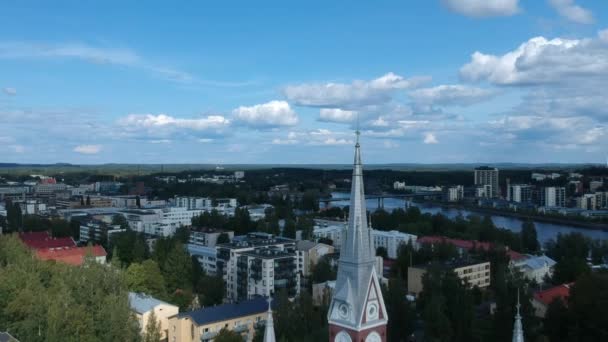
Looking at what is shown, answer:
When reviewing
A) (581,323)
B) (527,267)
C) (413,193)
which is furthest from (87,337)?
(413,193)

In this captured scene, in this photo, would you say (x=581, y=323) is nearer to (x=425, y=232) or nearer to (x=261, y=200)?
(x=425, y=232)

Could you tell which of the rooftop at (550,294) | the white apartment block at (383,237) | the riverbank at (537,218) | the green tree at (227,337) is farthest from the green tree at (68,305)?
the riverbank at (537,218)

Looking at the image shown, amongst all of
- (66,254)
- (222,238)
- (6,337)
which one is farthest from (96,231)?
(6,337)

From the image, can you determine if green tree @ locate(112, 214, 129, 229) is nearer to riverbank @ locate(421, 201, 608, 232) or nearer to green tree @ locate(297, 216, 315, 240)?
green tree @ locate(297, 216, 315, 240)

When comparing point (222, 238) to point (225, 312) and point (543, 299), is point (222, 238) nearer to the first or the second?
point (225, 312)

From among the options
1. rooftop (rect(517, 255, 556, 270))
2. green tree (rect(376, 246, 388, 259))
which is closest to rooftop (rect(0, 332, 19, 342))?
rooftop (rect(517, 255, 556, 270))
